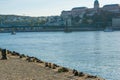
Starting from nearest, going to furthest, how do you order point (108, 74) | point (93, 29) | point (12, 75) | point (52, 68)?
point (12, 75), point (52, 68), point (108, 74), point (93, 29)

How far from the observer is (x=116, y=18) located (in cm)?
18938

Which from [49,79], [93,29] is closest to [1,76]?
[49,79]

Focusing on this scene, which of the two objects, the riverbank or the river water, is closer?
the riverbank

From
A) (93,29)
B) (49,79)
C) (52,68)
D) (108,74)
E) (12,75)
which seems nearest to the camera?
(49,79)

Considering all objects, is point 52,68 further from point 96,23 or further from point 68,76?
point 96,23

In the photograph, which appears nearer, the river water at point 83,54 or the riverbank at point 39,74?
the riverbank at point 39,74

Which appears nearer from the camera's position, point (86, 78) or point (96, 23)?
point (86, 78)

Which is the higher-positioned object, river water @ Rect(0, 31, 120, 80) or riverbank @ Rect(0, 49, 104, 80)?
riverbank @ Rect(0, 49, 104, 80)

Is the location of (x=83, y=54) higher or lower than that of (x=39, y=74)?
lower

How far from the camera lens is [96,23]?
189 metres

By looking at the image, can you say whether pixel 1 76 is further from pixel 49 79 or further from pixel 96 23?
pixel 96 23

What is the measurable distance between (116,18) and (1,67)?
560 feet

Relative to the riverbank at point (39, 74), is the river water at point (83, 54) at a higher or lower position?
lower

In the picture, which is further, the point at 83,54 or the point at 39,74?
Answer: the point at 83,54
